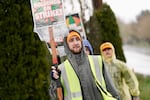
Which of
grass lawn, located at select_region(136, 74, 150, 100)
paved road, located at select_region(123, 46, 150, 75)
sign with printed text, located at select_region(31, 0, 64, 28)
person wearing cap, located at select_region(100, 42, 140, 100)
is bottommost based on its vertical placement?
paved road, located at select_region(123, 46, 150, 75)

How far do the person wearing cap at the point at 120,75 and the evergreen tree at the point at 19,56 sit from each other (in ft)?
3.03

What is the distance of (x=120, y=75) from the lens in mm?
9383

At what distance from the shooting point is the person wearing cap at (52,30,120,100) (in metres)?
6.80

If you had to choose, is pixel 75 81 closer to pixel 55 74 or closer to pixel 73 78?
pixel 73 78

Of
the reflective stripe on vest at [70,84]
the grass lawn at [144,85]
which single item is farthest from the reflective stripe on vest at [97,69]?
the grass lawn at [144,85]

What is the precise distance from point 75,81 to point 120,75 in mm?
2649

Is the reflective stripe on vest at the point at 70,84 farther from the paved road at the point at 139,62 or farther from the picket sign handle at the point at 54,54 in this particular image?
the paved road at the point at 139,62

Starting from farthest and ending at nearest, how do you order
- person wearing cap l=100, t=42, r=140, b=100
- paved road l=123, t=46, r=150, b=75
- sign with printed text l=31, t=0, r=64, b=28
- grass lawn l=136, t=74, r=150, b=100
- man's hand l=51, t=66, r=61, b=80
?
1. paved road l=123, t=46, r=150, b=75
2. grass lawn l=136, t=74, r=150, b=100
3. person wearing cap l=100, t=42, r=140, b=100
4. sign with printed text l=31, t=0, r=64, b=28
5. man's hand l=51, t=66, r=61, b=80

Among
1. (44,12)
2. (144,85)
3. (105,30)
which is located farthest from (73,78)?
(144,85)

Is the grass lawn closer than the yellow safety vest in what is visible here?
No

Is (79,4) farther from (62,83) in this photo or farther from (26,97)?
(62,83)

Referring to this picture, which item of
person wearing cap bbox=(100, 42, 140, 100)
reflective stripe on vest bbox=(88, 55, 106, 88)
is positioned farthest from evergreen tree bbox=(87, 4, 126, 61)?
reflective stripe on vest bbox=(88, 55, 106, 88)

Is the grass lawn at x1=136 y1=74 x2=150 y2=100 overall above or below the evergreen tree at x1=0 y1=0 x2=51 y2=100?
below

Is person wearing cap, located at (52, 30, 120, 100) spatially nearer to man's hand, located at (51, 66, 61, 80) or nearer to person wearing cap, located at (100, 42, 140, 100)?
man's hand, located at (51, 66, 61, 80)
